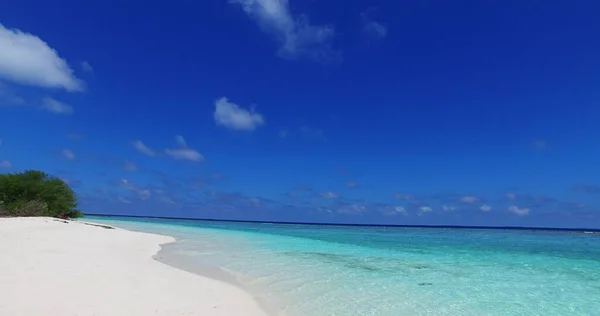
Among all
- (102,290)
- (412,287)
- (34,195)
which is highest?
(34,195)

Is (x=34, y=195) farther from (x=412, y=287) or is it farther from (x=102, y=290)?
(x=412, y=287)

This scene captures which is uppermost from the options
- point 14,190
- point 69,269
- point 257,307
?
point 14,190

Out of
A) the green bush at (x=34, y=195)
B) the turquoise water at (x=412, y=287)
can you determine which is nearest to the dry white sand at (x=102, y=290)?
the turquoise water at (x=412, y=287)

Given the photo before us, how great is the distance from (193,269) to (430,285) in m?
6.75

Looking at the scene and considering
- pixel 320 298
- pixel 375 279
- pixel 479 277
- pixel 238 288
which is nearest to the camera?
pixel 320 298

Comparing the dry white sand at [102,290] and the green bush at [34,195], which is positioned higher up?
the green bush at [34,195]

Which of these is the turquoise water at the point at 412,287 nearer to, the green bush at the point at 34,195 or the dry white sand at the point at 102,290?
the dry white sand at the point at 102,290

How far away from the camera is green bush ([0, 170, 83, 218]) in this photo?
3066 centimetres

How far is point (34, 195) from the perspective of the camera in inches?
1325

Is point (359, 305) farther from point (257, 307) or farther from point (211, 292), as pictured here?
point (211, 292)

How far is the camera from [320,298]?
8.05 m

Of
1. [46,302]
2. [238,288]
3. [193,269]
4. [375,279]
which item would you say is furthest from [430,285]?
[46,302]

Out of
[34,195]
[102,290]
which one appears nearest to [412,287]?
[102,290]

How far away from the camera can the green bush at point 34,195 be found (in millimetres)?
30656
